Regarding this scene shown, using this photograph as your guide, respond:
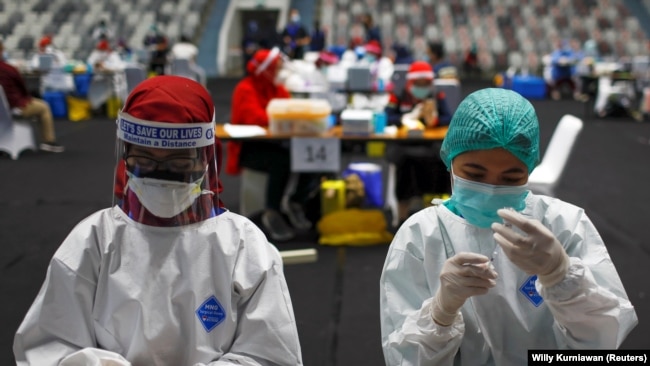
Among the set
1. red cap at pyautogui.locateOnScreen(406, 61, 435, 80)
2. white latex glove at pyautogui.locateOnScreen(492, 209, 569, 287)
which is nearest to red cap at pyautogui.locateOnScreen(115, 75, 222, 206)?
white latex glove at pyautogui.locateOnScreen(492, 209, 569, 287)

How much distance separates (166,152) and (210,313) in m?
0.37

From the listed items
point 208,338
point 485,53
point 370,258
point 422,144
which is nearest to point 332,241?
point 370,258

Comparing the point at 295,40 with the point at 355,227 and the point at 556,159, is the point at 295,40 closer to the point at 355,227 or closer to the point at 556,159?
the point at 355,227

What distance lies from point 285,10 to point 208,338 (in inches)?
787

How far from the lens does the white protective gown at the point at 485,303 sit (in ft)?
4.62

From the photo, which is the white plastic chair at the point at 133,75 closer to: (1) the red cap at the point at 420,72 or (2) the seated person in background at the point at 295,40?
(2) the seated person in background at the point at 295,40

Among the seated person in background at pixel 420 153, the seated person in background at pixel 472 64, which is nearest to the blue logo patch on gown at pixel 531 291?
the seated person in background at pixel 420 153

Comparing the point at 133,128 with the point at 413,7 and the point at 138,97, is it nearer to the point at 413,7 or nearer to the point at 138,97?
the point at 138,97

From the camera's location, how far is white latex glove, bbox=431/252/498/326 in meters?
1.30

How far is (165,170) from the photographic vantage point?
158cm

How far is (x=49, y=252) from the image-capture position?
4.73 meters

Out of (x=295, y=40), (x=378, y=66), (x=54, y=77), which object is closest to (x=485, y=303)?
(x=378, y=66)

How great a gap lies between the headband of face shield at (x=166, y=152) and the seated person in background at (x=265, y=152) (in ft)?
11.3

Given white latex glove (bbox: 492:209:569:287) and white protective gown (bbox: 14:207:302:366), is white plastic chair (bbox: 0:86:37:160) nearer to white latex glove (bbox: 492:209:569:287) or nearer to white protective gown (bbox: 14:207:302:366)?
white protective gown (bbox: 14:207:302:366)
